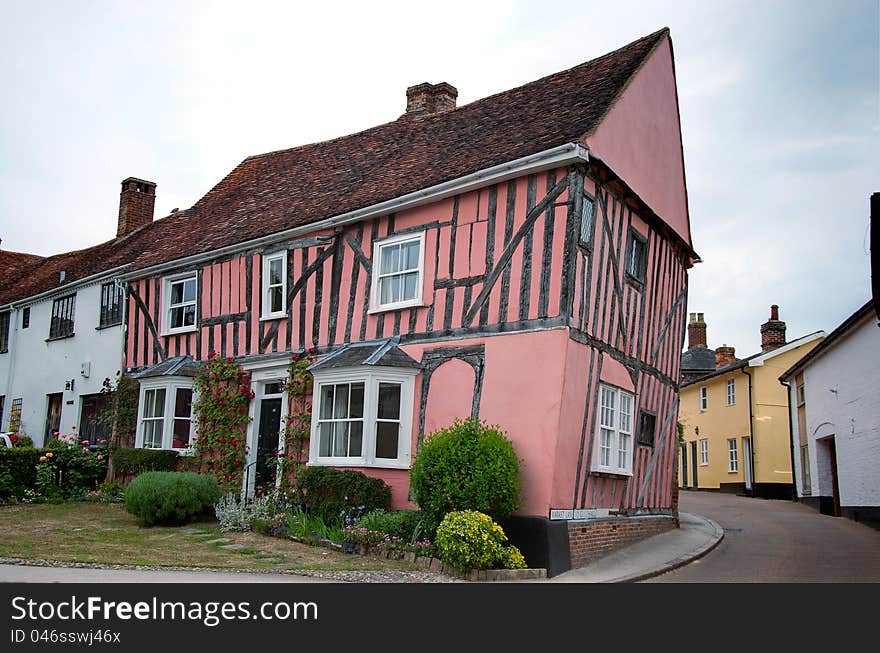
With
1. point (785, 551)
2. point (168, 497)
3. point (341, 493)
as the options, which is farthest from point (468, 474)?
point (785, 551)

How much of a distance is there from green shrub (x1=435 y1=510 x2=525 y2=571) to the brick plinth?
1.34m

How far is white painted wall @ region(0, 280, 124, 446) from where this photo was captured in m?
21.2

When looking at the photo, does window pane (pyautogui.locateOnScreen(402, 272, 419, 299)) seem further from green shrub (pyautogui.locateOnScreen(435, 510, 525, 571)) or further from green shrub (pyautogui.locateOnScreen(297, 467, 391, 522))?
green shrub (pyautogui.locateOnScreen(435, 510, 525, 571))

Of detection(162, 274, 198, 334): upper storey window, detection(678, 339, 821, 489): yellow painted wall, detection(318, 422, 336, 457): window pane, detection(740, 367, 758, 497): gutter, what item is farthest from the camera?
detection(740, 367, 758, 497): gutter

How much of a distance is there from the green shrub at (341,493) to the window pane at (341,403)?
0.92 metres

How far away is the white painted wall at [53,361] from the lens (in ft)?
69.5

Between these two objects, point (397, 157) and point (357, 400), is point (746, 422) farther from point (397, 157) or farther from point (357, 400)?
point (357, 400)

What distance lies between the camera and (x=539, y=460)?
39.8 feet

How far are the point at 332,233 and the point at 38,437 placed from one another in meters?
12.7

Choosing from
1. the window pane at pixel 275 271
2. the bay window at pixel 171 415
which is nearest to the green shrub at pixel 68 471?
the bay window at pixel 171 415

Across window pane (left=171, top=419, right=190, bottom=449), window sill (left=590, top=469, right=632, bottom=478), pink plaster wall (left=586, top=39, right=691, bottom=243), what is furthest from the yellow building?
window pane (left=171, top=419, right=190, bottom=449)
